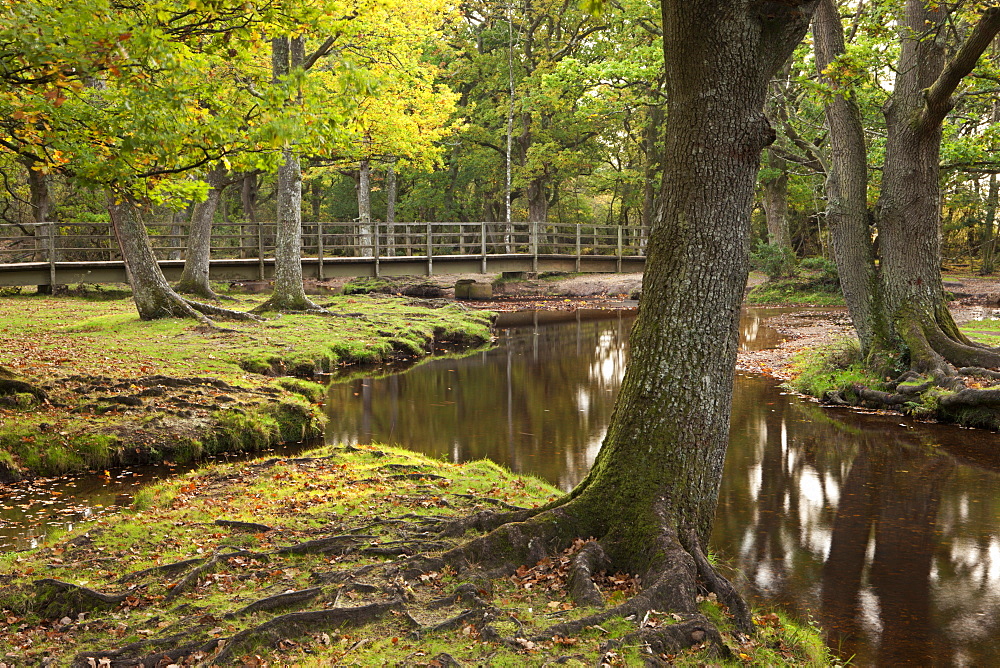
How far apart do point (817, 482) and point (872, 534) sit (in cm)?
152

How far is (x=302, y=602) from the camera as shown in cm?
432

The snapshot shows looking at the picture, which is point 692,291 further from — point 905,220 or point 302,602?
point 905,220

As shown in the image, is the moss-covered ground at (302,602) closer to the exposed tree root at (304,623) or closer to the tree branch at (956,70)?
the exposed tree root at (304,623)

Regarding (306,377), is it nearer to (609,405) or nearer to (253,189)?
(609,405)

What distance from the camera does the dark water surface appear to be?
17.0 ft

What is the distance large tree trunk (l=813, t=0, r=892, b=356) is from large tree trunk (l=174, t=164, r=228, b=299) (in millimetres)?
14070

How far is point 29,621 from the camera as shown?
4.22 m

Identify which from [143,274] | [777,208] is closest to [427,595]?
[143,274]

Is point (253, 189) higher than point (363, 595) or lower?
higher

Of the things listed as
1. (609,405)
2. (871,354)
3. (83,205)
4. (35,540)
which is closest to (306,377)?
(609,405)

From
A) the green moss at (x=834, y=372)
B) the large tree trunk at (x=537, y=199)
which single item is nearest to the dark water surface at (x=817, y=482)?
the green moss at (x=834, y=372)

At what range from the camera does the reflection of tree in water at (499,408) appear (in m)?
9.48

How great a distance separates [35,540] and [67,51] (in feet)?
12.1

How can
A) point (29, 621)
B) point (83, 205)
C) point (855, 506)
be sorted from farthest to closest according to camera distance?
point (83, 205)
point (855, 506)
point (29, 621)
